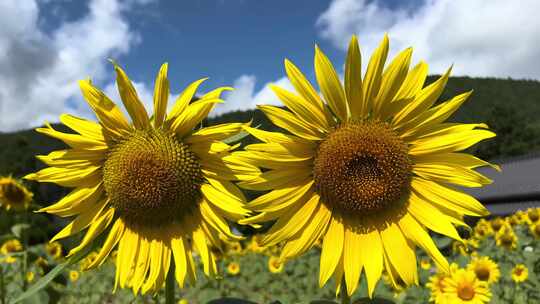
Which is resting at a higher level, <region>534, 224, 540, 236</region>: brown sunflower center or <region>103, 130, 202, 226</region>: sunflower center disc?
<region>103, 130, 202, 226</region>: sunflower center disc

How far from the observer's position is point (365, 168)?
7.44 feet

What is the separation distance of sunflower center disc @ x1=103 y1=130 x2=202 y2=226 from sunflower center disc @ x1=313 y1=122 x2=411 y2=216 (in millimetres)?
669

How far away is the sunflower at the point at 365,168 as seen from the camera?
2053 mm

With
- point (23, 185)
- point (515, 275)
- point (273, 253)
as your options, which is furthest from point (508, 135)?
point (23, 185)

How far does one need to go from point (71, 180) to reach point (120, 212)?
12.5 inches

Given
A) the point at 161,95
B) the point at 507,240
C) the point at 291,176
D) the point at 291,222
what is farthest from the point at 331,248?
the point at 507,240

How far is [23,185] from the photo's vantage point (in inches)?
Result: 240

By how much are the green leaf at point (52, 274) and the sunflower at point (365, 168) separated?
89 centimetres

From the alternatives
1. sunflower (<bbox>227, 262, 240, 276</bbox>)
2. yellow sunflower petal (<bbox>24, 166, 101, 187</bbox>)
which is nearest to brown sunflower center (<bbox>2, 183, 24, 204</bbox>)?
yellow sunflower petal (<bbox>24, 166, 101, 187</bbox>)

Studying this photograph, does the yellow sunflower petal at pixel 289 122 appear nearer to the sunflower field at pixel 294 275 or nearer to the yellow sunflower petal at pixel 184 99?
the yellow sunflower petal at pixel 184 99

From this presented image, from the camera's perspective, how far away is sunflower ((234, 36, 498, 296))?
80.8 inches

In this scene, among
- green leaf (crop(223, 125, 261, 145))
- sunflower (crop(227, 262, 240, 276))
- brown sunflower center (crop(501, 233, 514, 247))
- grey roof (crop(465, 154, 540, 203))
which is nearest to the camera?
green leaf (crop(223, 125, 261, 145))

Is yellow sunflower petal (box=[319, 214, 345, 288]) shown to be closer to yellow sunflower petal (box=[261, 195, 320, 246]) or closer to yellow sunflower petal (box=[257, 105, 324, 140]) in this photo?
yellow sunflower petal (box=[261, 195, 320, 246])

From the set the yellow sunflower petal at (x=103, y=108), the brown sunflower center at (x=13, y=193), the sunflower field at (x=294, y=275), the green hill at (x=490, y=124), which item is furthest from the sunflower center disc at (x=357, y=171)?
the brown sunflower center at (x=13, y=193)
